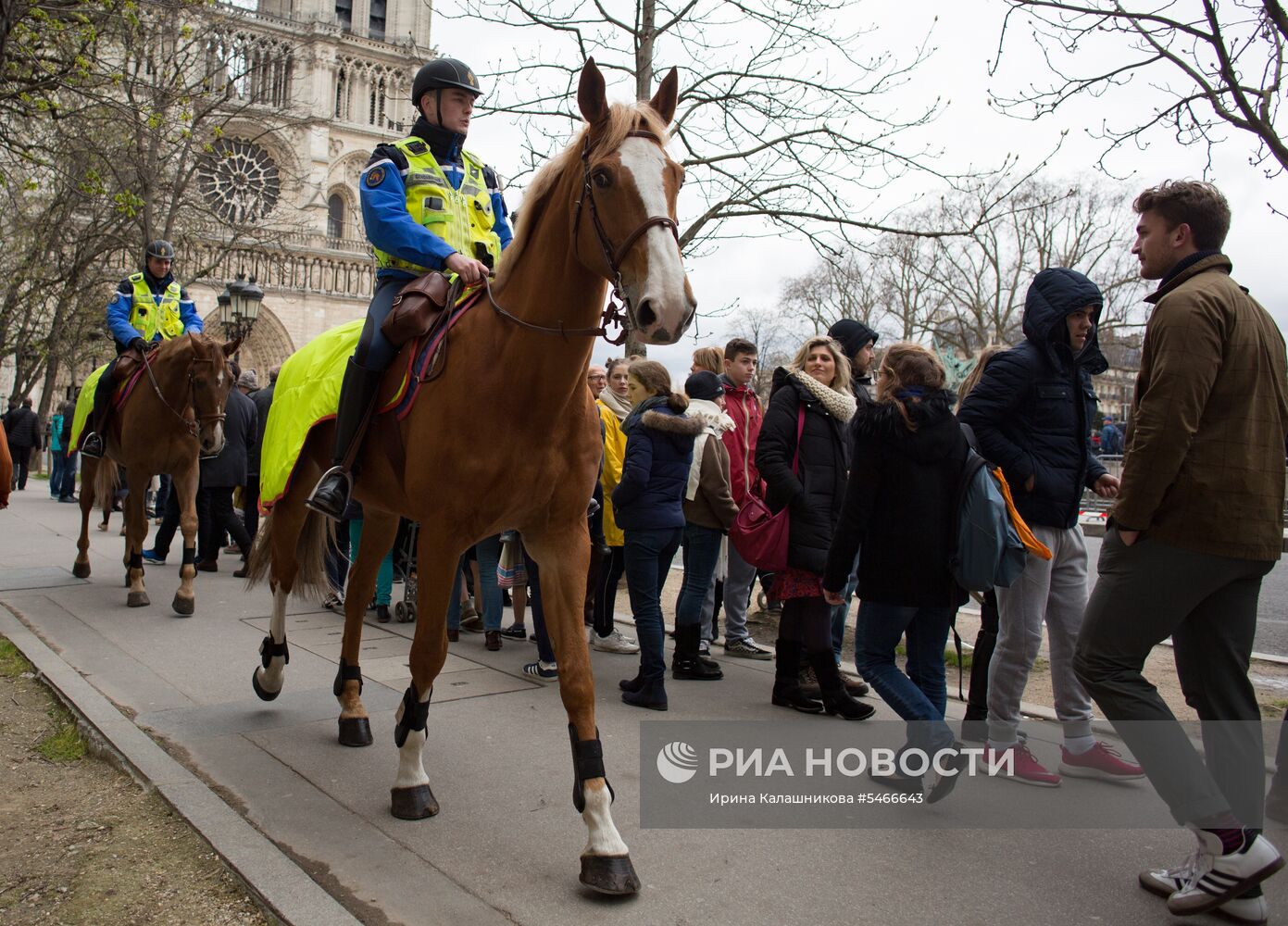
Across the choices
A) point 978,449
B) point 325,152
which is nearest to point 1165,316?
point 978,449

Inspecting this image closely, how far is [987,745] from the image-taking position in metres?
4.76

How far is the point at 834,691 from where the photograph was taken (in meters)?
5.54

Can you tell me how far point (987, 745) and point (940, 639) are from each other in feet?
2.28

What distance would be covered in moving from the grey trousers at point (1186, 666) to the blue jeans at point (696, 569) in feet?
10.8

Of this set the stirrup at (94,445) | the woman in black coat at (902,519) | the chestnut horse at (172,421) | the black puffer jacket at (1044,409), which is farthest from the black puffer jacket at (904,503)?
the stirrup at (94,445)

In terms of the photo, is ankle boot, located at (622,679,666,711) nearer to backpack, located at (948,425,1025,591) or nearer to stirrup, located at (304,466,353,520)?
backpack, located at (948,425,1025,591)

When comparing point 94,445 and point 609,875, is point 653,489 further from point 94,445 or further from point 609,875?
point 94,445

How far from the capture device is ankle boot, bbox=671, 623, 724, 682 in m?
6.55

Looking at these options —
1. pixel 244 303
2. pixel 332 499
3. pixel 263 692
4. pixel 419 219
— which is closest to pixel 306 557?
pixel 263 692

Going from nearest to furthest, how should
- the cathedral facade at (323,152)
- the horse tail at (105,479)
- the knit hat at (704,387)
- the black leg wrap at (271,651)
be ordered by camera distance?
1. the black leg wrap at (271,651)
2. the knit hat at (704,387)
3. the horse tail at (105,479)
4. the cathedral facade at (323,152)

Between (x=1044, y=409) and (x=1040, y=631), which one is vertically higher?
(x=1044, y=409)

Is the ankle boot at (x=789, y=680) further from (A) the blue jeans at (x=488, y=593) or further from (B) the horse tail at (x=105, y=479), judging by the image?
(B) the horse tail at (x=105, y=479)

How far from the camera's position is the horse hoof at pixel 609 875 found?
321 centimetres

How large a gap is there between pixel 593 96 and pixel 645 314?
0.97m
